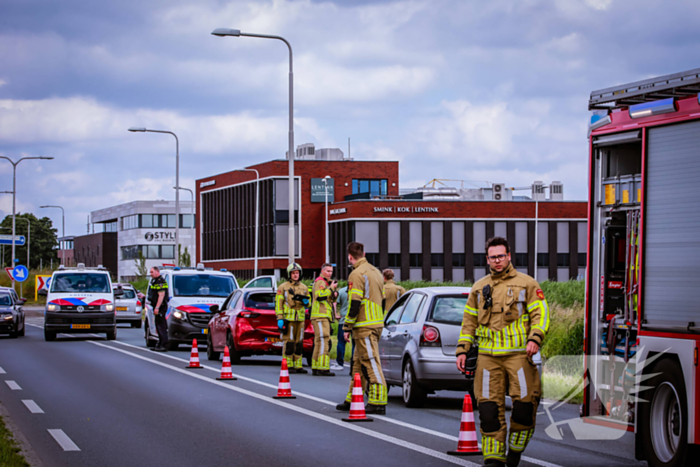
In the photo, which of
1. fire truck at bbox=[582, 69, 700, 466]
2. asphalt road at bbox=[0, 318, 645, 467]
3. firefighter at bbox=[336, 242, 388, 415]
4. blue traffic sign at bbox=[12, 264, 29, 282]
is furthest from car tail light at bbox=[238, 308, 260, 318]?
blue traffic sign at bbox=[12, 264, 29, 282]

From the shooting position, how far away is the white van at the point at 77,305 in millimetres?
27203

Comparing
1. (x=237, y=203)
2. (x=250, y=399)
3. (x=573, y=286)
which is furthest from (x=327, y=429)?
(x=237, y=203)

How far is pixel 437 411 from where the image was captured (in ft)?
40.9

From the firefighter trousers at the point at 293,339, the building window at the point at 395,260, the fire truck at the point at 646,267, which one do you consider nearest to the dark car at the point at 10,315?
the firefighter trousers at the point at 293,339

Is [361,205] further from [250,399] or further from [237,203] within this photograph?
[250,399]

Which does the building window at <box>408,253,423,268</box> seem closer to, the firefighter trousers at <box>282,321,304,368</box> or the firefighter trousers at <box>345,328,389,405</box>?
the firefighter trousers at <box>282,321,304,368</box>

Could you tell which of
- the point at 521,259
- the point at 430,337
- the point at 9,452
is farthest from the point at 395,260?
the point at 9,452

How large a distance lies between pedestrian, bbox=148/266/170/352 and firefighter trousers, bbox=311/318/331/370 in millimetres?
5783

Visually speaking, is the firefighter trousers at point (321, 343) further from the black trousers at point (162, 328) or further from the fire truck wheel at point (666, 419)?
the fire truck wheel at point (666, 419)

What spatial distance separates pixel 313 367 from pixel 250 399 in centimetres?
387

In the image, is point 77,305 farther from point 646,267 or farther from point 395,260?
point 395,260

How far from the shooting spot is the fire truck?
7.60 m

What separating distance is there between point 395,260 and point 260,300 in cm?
5474

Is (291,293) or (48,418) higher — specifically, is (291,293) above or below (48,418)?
above
